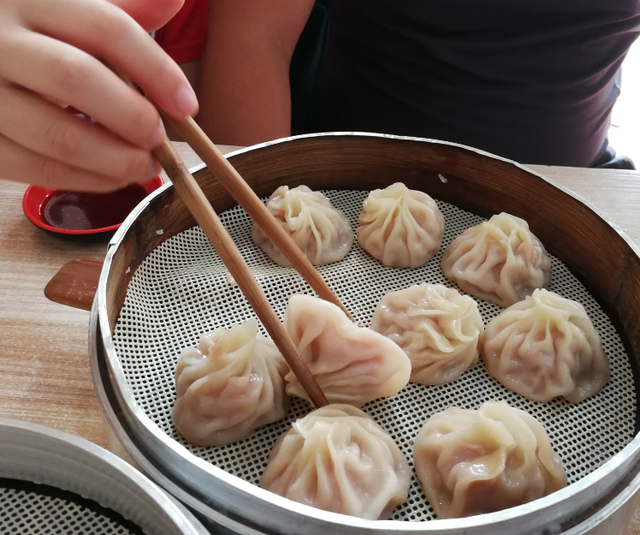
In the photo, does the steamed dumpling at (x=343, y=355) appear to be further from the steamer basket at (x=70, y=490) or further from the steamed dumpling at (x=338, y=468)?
the steamer basket at (x=70, y=490)

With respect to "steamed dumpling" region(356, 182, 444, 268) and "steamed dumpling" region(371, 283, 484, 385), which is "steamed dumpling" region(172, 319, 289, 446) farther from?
"steamed dumpling" region(356, 182, 444, 268)

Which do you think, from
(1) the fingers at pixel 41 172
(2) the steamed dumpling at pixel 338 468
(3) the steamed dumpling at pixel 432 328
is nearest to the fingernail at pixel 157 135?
(1) the fingers at pixel 41 172

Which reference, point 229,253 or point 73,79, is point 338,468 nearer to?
point 229,253

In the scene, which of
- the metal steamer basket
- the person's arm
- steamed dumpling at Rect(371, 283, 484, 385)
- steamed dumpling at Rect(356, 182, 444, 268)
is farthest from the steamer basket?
the person's arm

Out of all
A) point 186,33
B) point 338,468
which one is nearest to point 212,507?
point 338,468

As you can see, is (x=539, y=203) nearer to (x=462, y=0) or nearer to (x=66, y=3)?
(x=462, y=0)

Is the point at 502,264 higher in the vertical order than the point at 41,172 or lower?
lower
